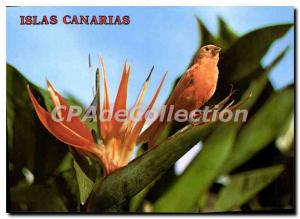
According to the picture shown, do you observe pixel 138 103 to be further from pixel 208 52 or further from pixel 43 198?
pixel 43 198

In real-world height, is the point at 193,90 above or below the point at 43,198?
above

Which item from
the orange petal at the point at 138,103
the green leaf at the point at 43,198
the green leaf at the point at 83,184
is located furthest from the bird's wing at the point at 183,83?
the green leaf at the point at 43,198

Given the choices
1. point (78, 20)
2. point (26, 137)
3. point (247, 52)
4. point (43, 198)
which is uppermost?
point (78, 20)

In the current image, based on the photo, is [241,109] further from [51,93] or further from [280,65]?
[51,93]

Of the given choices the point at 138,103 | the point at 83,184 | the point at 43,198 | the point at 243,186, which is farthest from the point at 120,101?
the point at 243,186

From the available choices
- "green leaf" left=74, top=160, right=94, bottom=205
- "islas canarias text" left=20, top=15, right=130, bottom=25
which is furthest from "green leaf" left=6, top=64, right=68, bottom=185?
"islas canarias text" left=20, top=15, right=130, bottom=25

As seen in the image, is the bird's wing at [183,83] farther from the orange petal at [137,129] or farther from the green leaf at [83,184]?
the green leaf at [83,184]
